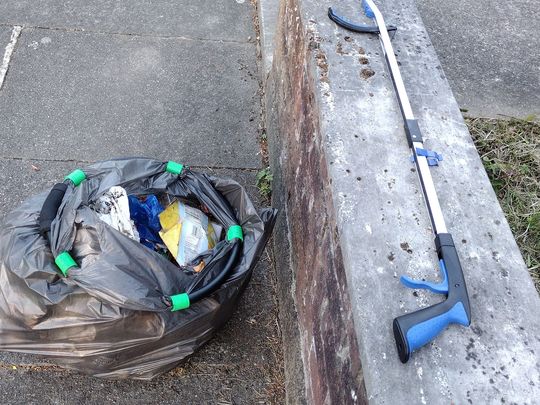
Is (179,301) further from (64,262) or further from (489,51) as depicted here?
(489,51)

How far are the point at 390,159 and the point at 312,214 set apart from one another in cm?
37

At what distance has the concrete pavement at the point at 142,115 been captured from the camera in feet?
6.88

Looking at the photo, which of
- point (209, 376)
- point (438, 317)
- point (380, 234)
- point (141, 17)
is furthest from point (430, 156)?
point (141, 17)

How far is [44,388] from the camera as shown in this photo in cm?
203

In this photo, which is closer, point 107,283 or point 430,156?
point 107,283

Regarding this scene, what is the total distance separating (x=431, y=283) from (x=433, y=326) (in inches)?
5.8

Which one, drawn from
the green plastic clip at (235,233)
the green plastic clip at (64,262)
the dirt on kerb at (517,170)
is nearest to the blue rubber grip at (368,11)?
the dirt on kerb at (517,170)

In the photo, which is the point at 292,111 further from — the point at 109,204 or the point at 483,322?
the point at 483,322

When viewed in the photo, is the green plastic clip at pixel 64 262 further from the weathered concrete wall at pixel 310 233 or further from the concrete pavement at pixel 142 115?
the weathered concrete wall at pixel 310 233

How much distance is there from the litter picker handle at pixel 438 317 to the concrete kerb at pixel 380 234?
1.6 inches

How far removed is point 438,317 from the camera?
4.25ft

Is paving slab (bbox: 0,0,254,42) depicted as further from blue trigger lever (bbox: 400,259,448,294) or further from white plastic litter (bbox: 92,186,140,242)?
blue trigger lever (bbox: 400,259,448,294)

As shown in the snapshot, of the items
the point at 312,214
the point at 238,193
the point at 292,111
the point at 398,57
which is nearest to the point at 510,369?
the point at 312,214

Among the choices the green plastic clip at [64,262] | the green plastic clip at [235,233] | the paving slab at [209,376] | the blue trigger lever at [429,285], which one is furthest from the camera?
the paving slab at [209,376]
